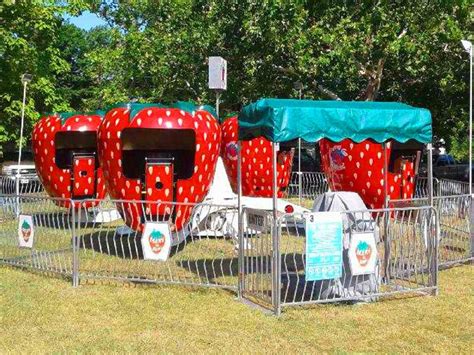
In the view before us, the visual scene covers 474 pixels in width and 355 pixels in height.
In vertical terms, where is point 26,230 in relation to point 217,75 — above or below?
below

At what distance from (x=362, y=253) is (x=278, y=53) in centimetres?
1307

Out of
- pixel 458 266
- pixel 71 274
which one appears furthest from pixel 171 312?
pixel 458 266

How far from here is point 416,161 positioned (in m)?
10.7

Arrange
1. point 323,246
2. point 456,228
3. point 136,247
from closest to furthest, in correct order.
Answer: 1. point 323,246
2. point 136,247
3. point 456,228

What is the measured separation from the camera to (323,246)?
6109mm

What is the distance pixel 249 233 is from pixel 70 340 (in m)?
2.38

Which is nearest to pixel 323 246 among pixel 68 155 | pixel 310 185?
pixel 68 155

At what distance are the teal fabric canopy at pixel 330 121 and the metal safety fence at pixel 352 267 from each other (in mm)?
799

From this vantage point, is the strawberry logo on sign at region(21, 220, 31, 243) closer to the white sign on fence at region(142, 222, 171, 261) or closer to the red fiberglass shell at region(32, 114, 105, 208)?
the white sign on fence at region(142, 222, 171, 261)

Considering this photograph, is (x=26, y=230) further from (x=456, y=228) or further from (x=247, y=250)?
(x=456, y=228)

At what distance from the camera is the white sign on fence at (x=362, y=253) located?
6.36m

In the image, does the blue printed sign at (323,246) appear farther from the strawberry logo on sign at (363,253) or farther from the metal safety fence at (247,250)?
the strawberry logo on sign at (363,253)

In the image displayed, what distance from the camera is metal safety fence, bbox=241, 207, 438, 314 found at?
6301 mm

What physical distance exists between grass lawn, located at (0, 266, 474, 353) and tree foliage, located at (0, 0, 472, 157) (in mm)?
10464
